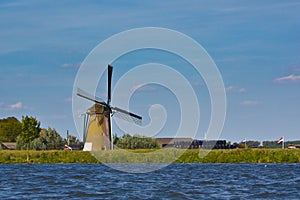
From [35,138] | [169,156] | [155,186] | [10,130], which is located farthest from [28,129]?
[155,186]

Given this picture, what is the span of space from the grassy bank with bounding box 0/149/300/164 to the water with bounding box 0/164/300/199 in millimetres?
12701

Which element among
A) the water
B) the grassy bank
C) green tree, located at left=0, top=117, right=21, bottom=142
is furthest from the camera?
green tree, located at left=0, top=117, right=21, bottom=142

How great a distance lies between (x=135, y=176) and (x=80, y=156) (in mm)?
19487

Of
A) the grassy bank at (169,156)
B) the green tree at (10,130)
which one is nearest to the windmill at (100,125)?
the grassy bank at (169,156)

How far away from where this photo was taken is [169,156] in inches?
2108

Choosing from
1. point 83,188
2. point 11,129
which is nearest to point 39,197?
point 83,188

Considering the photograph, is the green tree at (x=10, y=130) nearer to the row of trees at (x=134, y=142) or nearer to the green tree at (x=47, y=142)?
the green tree at (x=47, y=142)

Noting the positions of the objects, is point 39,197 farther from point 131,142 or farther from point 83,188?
point 131,142

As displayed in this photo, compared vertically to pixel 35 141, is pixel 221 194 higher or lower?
lower

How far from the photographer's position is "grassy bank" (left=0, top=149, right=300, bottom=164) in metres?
51.8

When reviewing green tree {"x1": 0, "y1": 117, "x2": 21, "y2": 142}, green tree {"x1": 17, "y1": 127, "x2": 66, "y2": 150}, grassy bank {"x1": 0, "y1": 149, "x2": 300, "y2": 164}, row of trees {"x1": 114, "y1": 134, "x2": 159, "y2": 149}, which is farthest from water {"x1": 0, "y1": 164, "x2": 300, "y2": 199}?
green tree {"x1": 0, "y1": 117, "x2": 21, "y2": 142}

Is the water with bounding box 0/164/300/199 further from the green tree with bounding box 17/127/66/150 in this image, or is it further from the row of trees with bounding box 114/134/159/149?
the green tree with bounding box 17/127/66/150

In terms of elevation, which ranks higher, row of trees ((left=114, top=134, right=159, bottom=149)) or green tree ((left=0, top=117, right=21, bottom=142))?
green tree ((left=0, top=117, right=21, bottom=142))

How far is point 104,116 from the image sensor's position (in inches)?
2547
